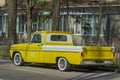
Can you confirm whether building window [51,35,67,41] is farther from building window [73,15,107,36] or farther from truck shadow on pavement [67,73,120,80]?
building window [73,15,107,36]

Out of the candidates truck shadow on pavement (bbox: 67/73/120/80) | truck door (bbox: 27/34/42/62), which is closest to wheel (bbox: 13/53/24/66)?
truck door (bbox: 27/34/42/62)

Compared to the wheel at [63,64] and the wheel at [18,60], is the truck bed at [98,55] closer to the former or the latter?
the wheel at [63,64]

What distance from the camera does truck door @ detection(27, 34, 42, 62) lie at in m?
22.1

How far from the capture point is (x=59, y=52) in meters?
21.1

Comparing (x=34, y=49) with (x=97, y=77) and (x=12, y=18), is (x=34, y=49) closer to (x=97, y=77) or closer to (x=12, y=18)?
(x=97, y=77)

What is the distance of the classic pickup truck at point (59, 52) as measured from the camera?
20.4 metres

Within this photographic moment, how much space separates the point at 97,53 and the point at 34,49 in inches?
129

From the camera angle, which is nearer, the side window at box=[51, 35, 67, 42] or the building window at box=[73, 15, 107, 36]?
the side window at box=[51, 35, 67, 42]

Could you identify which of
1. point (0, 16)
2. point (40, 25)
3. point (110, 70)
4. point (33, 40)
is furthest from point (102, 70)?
point (0, 16)

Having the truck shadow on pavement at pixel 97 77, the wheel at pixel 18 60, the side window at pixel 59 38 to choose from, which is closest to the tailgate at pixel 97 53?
the truck shadow on pavement at pixel 97 77

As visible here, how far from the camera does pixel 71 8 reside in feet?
152

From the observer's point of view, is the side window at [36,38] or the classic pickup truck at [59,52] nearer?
the classic pickup truck at [59,52]

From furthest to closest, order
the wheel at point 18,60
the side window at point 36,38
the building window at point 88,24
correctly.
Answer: the building window at point 88,24 → the wheel at point 18,60 → the side window at point 36,38

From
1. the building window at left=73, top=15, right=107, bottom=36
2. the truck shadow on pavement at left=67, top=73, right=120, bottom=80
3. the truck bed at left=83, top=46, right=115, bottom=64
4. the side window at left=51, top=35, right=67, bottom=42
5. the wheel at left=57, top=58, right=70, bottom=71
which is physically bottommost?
the truck shadow on pavement at left=67, top=73, right=120, bottom=80
